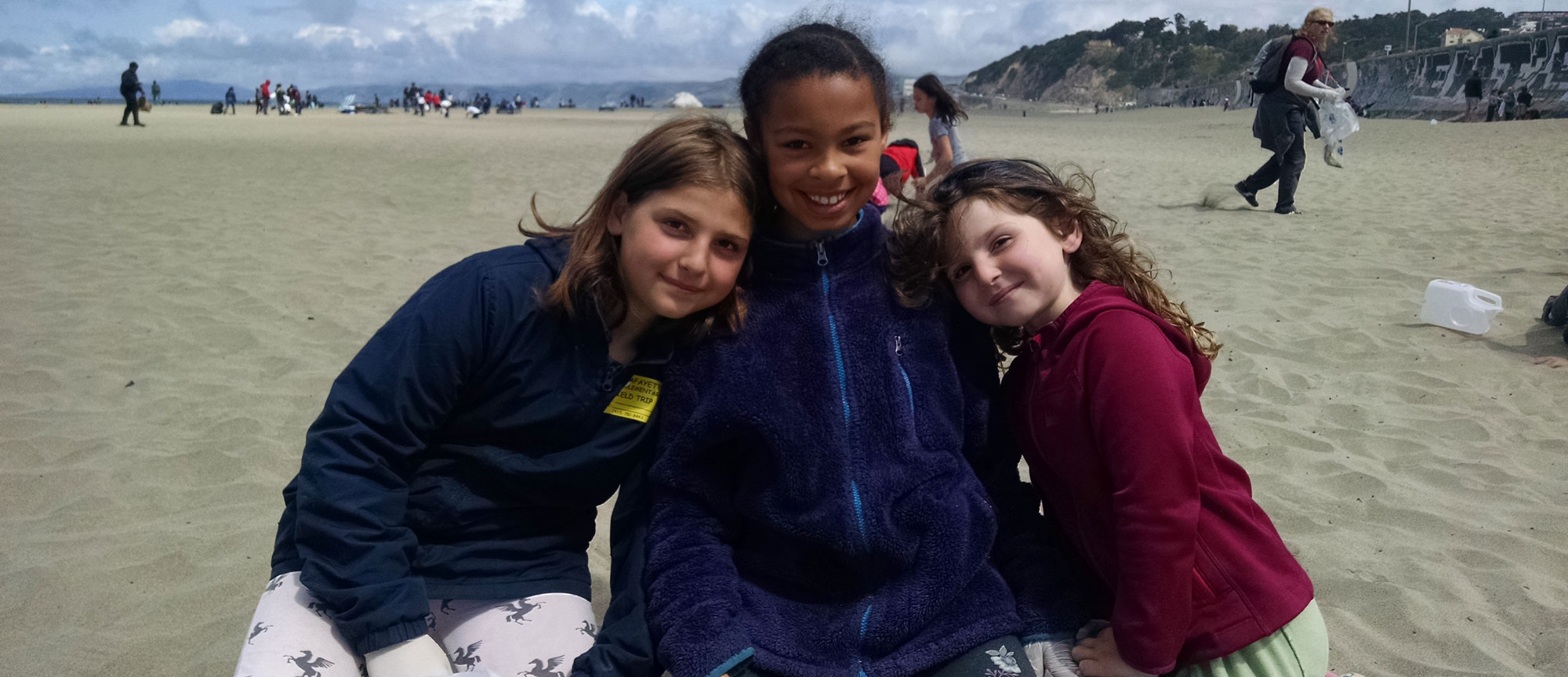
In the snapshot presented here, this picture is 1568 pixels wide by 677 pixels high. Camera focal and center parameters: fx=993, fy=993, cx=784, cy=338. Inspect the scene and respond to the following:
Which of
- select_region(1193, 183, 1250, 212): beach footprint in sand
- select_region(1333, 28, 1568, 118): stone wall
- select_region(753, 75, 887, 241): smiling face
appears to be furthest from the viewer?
select_region(1333, 28, 1568, 118): stone wall

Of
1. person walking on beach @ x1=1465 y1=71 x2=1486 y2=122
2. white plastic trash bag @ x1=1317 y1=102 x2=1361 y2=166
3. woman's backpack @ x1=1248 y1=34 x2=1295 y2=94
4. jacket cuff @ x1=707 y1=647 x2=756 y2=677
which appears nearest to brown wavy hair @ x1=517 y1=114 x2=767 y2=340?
jacket cuff @ x1=707 y1=647 x2=756 y2=677

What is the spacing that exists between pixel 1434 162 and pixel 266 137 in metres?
21.1

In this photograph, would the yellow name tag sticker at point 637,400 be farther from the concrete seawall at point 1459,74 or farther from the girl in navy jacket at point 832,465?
the concrete seawall at point 1459,74

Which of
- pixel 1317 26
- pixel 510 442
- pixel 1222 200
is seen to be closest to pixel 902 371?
pixel 510 442

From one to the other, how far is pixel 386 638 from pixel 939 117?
24.1 feet

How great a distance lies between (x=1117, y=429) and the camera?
166cm

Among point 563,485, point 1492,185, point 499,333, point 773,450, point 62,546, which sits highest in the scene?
point 1492,185

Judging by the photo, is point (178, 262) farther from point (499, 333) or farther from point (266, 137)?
point (266, 137)

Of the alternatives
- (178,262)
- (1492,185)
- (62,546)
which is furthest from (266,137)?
(1492,185)

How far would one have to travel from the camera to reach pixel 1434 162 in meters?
15.5

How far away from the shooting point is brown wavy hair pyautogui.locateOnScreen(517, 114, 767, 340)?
75.1 inches

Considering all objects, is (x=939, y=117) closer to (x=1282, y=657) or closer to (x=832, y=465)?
(x=832, y=465)

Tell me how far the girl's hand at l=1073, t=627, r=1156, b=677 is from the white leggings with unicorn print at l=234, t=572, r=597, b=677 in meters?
1.00

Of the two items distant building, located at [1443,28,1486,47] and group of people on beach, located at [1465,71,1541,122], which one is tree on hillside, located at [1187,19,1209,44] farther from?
group of people on beach, located at [1465,71,1541,122]
